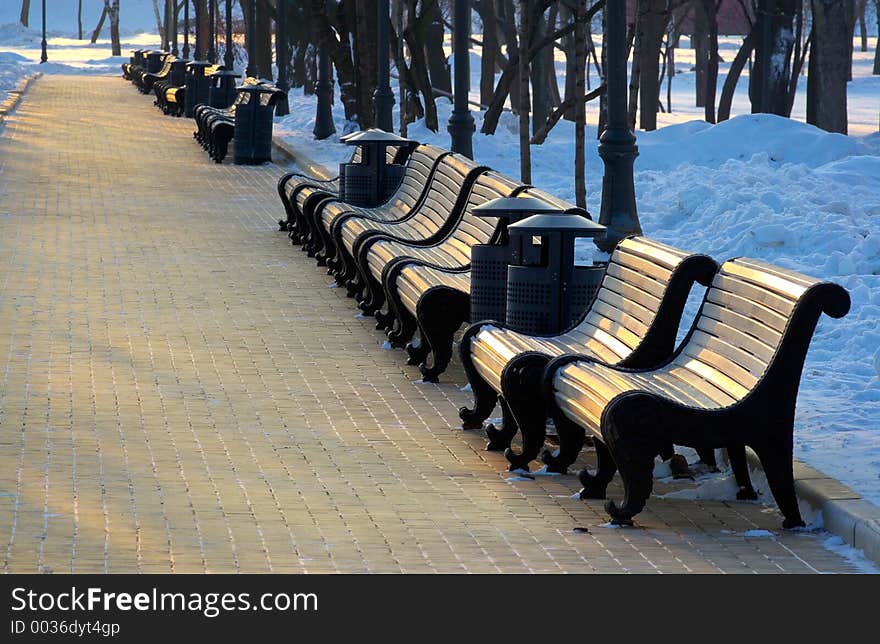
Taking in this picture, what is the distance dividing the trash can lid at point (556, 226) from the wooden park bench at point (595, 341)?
412 mm

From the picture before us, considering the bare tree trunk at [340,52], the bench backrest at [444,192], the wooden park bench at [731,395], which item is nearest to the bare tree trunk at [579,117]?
the bench backrest at [444,192]

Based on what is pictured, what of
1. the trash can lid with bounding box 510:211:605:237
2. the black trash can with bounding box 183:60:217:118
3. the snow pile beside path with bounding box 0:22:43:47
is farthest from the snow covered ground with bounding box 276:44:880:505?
the snow pile beside path with bounding box 0:22:43:47

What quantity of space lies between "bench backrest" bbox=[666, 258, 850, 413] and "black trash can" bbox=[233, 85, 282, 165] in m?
17.3

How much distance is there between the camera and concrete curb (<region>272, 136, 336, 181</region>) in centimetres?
2304

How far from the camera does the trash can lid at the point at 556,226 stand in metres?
8.54

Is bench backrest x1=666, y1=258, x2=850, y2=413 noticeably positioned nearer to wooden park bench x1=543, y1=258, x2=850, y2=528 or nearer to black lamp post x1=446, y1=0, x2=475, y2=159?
wooden park bench x1=543, y1=258, x2=850, y2=528

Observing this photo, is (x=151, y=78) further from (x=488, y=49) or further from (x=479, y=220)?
(x=479, y=220)

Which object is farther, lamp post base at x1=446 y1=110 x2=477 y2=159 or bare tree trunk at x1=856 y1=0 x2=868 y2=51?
bare tree trunk at x1=856 y1=0 x2=868 y2=51

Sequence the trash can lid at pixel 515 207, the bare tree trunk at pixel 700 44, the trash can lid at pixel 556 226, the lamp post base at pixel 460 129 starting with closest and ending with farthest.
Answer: the trash can lid at pixel 556 226, the trash can lid at pixel 515 207, the lamp post base at pixel 460 129, the bare tree trunk at pixel 700 44

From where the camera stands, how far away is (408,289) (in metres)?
9.91

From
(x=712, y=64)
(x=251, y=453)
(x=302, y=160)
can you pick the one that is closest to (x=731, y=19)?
(x=712, y=64)

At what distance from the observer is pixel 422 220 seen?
41.3 ft

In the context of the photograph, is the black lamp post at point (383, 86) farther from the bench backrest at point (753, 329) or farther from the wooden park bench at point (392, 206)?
the bench backrest at point (753, 329)

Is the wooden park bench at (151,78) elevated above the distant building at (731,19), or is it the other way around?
the distant building at (731,19)
